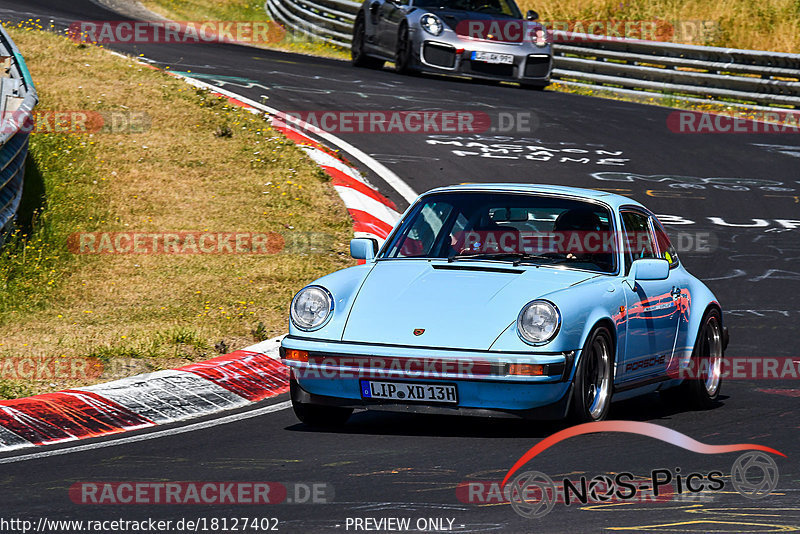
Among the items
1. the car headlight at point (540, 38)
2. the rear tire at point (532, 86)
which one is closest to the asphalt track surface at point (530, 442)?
the car headlight at point (540, 38)


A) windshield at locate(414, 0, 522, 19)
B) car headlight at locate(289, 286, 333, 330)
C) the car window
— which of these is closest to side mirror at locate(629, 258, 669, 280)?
the car window

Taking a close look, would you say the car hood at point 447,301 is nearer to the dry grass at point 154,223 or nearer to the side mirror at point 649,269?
the side mirror at point 649,269

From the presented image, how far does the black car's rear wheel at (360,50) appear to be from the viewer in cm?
2267

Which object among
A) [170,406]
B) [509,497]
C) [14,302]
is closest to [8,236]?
[14,302]

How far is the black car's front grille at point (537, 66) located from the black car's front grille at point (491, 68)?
26 centimetres

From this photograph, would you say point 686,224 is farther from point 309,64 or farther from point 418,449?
point 309,64

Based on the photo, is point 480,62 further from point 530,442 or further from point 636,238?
point 530,442

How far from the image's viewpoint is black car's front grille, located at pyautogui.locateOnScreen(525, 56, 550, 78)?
20.9 m

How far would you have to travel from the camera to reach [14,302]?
10438 mm

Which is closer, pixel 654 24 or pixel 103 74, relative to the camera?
pixel 103 74

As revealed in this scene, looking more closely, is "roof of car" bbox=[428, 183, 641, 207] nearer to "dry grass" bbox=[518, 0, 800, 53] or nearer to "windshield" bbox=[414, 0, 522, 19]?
"windshield" bbox=[414, 0, 522, 19]

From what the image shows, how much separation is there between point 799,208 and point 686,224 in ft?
5.58

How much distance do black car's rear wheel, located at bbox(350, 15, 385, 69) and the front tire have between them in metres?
16.2

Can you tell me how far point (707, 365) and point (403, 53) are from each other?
1400 cm
